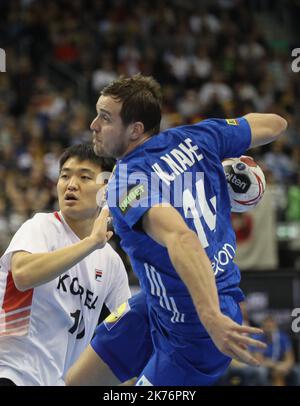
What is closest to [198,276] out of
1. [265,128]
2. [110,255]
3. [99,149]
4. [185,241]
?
[185,241]

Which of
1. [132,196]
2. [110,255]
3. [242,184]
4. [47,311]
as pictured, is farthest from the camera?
[110,255]

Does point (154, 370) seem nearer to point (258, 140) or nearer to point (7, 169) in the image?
point (258, 140)

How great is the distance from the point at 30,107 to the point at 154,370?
12.0 metres

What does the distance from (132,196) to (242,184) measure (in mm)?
1103

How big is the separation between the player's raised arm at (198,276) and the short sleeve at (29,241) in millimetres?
1083

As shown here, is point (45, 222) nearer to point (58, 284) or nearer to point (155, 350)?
point (58, 284)

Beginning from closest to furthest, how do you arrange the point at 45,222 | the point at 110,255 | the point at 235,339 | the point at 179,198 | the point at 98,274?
the point at 235,339, the point at 179,198, the point at 45,222, the point at 98,274, the point at 110,255

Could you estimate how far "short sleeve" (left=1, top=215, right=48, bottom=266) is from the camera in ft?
17.4

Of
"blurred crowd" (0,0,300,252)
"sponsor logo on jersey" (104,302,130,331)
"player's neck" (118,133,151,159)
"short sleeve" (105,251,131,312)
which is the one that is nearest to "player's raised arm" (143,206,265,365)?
"player's neck" (118,133,151,159)

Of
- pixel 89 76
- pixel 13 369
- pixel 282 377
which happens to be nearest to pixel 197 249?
pixel 13 369

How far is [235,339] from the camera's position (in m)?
3.94

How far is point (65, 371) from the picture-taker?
578 centimetres

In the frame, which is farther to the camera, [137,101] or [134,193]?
[137,101]

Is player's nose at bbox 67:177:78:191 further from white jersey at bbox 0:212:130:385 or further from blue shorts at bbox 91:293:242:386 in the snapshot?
blue shorts at bbox 91:293:242:386
